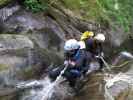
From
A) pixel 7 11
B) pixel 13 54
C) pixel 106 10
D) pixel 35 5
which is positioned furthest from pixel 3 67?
pixel 106 10

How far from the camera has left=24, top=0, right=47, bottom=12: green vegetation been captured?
894 centimetres

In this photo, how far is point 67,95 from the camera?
257 inches

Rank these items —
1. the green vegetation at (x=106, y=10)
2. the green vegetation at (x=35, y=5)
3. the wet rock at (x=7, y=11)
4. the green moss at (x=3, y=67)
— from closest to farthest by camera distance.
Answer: the green moss at (x=3, y=67), the wet rock at (x=7, y=11), the green vegetation at (x=35, y=5), the green vegetation at (x=106, y=10)

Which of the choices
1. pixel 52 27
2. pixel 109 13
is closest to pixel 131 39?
pixel 109 13

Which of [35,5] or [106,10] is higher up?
[35,5]

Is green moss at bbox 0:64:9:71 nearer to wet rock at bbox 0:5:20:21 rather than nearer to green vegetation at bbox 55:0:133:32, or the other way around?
wet rock at bbox 0:5:20:21

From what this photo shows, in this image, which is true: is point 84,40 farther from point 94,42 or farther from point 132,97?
point 132,97

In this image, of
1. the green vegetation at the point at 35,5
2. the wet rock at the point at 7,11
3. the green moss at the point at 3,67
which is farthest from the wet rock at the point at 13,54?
the green vegetation at the point at 35,5

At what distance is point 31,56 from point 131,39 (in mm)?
4874

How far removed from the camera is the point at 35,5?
9031mm

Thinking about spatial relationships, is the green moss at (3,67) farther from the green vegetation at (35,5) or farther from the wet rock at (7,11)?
the green vegetation at (35,5)

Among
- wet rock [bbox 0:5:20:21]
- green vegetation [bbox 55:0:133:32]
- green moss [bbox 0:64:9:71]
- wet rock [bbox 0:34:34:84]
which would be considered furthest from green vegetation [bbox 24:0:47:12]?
green moss [bbox 0:64:9:71]

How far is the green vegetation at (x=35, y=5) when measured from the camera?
8944 millimetres

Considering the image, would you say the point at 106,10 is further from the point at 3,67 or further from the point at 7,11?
the point at 3,67
